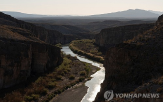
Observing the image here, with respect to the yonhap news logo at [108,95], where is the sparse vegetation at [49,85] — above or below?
below

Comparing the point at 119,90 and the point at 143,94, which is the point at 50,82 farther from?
the point at 143,94

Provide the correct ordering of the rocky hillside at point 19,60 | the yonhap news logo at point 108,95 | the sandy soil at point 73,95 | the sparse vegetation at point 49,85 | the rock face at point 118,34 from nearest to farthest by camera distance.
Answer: the yonhap news logo at point 108,95
the sparse vegetation at point 49,85
the sandy soil at point 73,95
the rocky hillside at point 19,60
the rock face at point 118,34

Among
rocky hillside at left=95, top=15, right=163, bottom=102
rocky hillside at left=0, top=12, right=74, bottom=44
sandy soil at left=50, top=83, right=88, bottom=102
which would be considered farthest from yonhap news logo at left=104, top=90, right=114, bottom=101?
rocky hillside at left=0, top=12, right=74, bottom=44

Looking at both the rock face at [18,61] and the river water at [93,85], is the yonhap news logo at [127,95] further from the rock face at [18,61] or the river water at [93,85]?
the rock face at [18,61]

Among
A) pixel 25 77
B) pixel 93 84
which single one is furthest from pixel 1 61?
pixel 93 84

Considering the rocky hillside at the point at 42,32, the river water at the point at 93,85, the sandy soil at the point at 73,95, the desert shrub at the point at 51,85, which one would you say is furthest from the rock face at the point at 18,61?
the rocky hillside at the point at 42,32

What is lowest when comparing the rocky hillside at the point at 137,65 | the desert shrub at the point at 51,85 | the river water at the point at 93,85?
the river water at the point at 93,85
